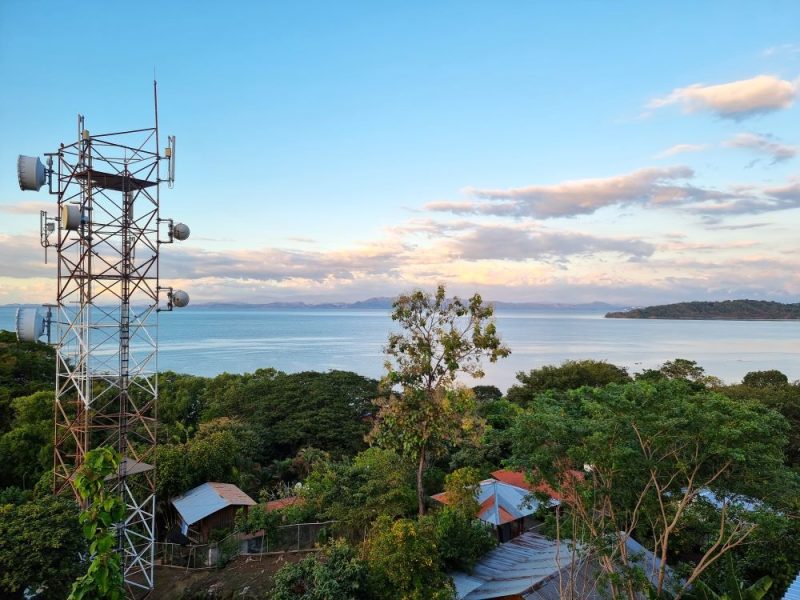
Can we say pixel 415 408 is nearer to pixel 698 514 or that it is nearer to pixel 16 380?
pixel 698 514

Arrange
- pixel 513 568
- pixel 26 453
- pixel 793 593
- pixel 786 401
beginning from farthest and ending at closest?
pixel 786 401
pixel 26 453
pixel 513 568
pixel 793 593

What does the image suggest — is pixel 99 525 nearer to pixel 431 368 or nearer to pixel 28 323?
pixel 28 323

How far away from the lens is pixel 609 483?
827cm

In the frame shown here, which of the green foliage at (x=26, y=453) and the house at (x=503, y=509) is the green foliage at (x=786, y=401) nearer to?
the house at (x=503, y=509)

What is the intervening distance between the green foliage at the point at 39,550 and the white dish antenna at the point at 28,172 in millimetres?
5960

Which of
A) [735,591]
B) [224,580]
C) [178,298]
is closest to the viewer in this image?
[735,591]

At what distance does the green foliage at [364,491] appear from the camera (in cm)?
1207

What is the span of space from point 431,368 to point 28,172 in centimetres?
915

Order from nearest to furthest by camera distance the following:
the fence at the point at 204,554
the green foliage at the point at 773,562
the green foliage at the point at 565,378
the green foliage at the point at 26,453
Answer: the green foliage at the point at 773,562
the fence at the point at 204,554
the green foliage at the point at 26,453
the green foliage at the point at 565,378

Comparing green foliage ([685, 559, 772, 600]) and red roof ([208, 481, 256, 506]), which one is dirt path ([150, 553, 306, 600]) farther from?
green foliage ([685, 559, 772, 600])

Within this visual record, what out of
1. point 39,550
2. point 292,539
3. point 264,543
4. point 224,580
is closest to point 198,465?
point 264,543

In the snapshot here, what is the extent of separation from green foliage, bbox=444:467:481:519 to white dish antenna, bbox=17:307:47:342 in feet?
29.9

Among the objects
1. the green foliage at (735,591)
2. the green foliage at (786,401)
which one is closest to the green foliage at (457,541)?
the green foliage at (735,591)

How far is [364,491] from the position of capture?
1270 cm
